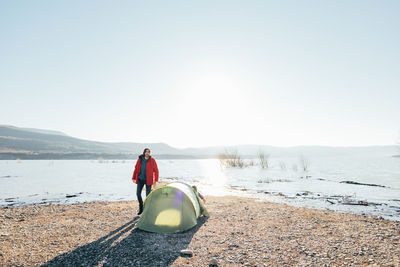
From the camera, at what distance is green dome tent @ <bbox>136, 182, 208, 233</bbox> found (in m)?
8.90

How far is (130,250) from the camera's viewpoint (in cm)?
706

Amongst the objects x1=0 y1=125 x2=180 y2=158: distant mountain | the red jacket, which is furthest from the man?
x1=0 y1=125 x2=180 y2=158: distant mountain

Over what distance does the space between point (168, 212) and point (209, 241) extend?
2.12 m

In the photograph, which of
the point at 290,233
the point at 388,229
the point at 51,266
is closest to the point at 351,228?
the point at 388,229

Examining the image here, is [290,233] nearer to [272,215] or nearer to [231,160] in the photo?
[272,215]

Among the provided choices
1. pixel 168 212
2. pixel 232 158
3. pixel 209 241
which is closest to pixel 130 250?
pixel 168 212

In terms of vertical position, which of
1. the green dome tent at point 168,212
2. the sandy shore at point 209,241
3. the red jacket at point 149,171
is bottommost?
the sandy shore at point 209,241

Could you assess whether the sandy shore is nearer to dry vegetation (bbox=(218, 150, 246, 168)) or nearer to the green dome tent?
the green dome tent

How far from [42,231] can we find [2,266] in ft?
10.4

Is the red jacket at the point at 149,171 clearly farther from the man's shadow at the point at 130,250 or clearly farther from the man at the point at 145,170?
the man's shadow at the point at 130,250

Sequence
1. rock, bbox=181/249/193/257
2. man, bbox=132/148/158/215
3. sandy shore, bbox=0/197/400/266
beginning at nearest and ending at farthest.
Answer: sandy shore, bbox=0/197/400/266
rock, bbox=181/249/193/257
man, bbox=132/148/158/215

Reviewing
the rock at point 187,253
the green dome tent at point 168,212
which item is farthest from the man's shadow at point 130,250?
the green dome tent at point 168,212

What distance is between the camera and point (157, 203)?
928cm

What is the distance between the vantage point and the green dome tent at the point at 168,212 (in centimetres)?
890
